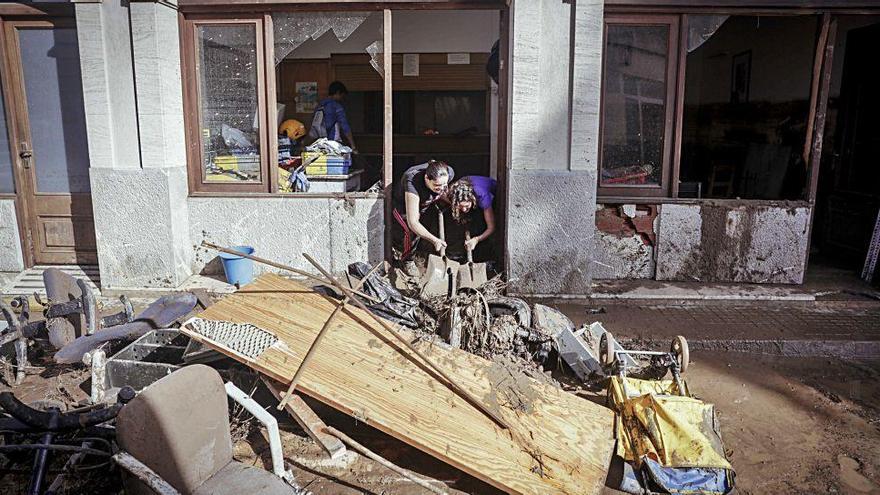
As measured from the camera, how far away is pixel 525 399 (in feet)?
13.6

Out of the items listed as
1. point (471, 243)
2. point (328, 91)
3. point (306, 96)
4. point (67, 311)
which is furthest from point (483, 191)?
point (306, 96)

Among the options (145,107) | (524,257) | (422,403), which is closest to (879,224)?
(524,257)

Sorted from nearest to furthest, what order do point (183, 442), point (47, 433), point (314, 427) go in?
point (183, 442) < point (47, 433) < point (314, 427)

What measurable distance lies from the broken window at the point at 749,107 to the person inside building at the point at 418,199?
4.55m

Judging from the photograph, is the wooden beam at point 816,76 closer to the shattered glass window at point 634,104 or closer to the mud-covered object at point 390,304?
the shattered glass window at point 634,104

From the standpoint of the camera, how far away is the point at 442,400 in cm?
397

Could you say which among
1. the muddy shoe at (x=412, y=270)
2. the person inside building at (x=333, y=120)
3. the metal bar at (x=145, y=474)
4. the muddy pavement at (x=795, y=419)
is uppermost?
the person inside building at (x=333, y=120)

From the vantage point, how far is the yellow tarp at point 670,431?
3.63 metres

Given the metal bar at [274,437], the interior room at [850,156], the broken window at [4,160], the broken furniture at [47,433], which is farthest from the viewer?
the interior room at [850,156]

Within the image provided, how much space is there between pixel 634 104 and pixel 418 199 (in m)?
2.53

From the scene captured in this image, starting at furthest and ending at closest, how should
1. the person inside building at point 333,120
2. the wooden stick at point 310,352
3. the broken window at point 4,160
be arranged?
the person inside building at point 333,120, the broken window at point 4,160, the wooden stick at point 310,352

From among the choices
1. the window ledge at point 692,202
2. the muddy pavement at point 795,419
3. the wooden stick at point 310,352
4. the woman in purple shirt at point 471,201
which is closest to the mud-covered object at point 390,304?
the wooden stick at point 310,352

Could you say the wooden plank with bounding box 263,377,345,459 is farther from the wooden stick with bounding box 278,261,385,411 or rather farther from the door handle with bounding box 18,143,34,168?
the door handle with bounding box 18,143,34,168

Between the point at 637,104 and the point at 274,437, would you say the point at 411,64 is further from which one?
the point at 274,437
